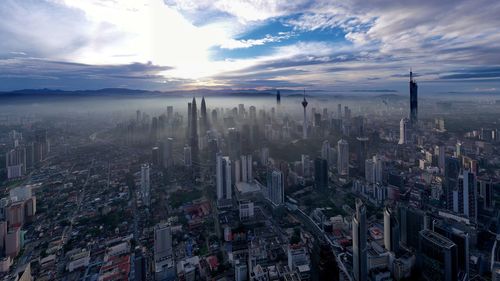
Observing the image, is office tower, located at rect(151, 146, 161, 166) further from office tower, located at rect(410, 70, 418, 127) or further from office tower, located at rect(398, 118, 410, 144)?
office tower, located at rect(410, 70, 418, 127)

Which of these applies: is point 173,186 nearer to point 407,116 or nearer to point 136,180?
point 136,180

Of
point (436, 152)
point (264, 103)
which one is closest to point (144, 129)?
point (264, 103)

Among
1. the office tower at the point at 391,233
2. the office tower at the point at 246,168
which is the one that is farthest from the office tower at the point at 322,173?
the office tower at the point at 391,233

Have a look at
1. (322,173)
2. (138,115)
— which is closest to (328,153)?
(322,173)

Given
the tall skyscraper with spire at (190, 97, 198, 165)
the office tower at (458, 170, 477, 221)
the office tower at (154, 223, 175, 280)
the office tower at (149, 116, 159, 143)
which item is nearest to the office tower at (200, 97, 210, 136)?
the tall skyscraper with spire at (190, 97, 198, 165)

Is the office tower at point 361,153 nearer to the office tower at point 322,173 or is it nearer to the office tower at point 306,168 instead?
the office tower at point 306,168
